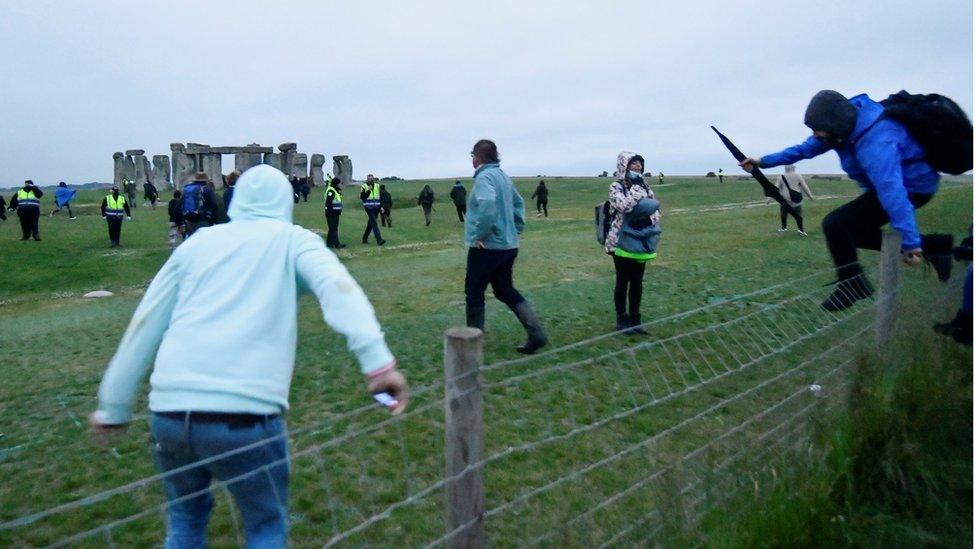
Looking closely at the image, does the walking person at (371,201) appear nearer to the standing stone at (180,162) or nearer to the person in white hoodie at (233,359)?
the person in white hoodie at (233,359)

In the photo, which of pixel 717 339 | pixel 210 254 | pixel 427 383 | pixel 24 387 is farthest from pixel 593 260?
pixel 210 254

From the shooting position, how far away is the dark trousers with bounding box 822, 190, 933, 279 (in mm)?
5246

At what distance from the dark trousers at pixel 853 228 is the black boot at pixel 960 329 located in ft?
2.12

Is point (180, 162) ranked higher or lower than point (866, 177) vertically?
higher

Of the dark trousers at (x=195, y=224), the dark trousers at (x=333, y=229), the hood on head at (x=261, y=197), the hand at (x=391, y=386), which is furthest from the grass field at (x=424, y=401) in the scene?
the dark trousers at (x=333, y=229)

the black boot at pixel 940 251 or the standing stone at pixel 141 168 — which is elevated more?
the standing stone at pixel 141 168

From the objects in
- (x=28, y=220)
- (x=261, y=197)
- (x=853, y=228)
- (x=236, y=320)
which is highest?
(x=261, y=197)

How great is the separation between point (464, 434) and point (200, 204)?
12378 mm

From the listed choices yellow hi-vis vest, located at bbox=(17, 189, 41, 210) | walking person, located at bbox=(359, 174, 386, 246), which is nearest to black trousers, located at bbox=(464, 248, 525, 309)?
walking person, located at bbox=(359, 174, 386, 246)

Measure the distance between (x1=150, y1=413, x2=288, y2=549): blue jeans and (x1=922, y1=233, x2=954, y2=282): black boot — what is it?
14.2 feet

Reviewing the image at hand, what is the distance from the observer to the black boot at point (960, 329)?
4.72 metres

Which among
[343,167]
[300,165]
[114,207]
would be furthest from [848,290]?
[343,167]

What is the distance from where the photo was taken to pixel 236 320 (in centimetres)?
268

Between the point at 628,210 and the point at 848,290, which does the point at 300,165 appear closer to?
the point at 628,210
